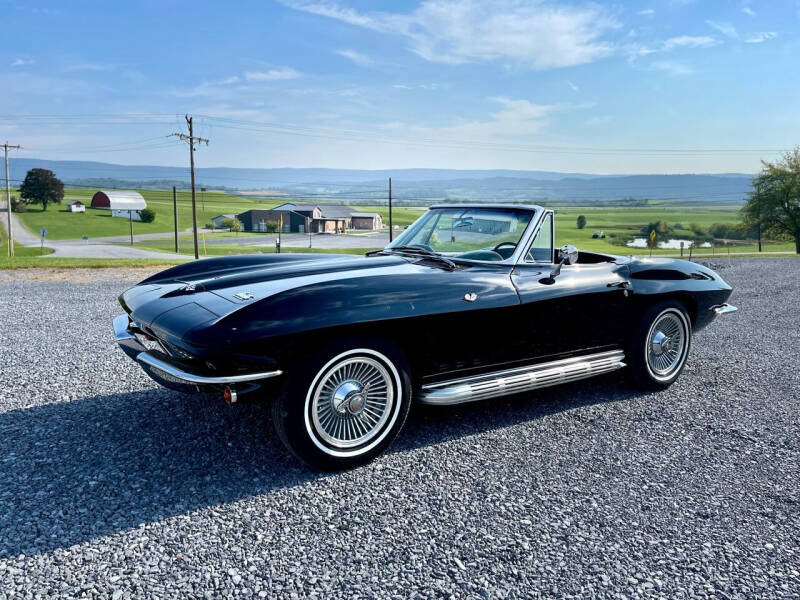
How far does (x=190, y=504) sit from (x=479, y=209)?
3161 millimetres

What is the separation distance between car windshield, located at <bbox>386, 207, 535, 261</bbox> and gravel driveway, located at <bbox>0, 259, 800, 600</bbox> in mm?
1262

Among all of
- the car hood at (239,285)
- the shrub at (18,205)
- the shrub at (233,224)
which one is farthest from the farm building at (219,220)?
the car hood at (239,285)

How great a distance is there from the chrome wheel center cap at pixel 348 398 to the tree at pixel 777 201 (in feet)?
206

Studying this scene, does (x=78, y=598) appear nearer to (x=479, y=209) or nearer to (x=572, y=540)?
(x=572, y=540)

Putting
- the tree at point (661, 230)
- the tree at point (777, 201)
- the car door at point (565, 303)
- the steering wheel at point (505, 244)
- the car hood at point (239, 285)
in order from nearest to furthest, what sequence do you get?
1. the car hood at point (239, 285)
2. the car door at point (565, 303)
3. the steering wheel at point (505, 244)
4. the tree at point (777, 201)
5. the tree at point (661, 230)

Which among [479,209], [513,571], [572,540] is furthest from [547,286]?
[513,571]

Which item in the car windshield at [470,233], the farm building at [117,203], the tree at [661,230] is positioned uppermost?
the farm building at [117,203]

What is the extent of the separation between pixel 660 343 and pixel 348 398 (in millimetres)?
3074

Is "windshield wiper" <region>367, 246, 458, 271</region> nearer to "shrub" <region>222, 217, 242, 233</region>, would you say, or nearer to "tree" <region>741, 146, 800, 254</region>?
"tree" <region>741, 146, 800, 254</region>

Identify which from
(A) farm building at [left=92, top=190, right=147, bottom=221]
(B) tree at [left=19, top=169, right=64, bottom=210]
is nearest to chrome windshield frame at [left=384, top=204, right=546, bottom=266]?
(B) tree at [left=19, top=169, right=64, bottom=210]

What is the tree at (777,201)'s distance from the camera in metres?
54.5

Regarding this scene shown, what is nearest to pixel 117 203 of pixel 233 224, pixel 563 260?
pixel 233 224

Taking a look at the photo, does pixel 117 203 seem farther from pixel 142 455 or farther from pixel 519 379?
pixel 519 379

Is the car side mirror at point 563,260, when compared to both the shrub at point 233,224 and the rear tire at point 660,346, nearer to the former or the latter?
the rear tire at point 660,346
